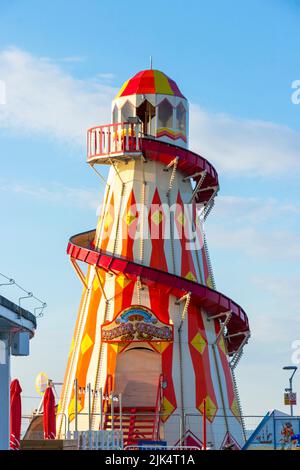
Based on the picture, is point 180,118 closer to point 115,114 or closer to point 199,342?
point 115,114

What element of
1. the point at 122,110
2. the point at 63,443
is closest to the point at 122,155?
the point at 122,110

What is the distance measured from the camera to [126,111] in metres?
82.8

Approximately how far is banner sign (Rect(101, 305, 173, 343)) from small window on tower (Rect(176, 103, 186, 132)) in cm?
1084

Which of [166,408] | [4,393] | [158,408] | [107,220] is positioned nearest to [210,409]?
[166,408]

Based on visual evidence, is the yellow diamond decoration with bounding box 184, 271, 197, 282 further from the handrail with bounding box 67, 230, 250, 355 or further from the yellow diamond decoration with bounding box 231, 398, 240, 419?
the yellow diamond decoration with bounding box 231, 398, 240, 419

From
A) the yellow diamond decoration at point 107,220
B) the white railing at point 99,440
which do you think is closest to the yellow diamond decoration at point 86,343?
the yellow diamond decoration at point 107,220

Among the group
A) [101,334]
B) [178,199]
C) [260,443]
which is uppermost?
[178,199]

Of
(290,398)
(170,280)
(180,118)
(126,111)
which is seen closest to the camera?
(170,280)

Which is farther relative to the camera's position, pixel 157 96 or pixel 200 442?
pixel 157 96

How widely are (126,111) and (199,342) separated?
41.8ft
